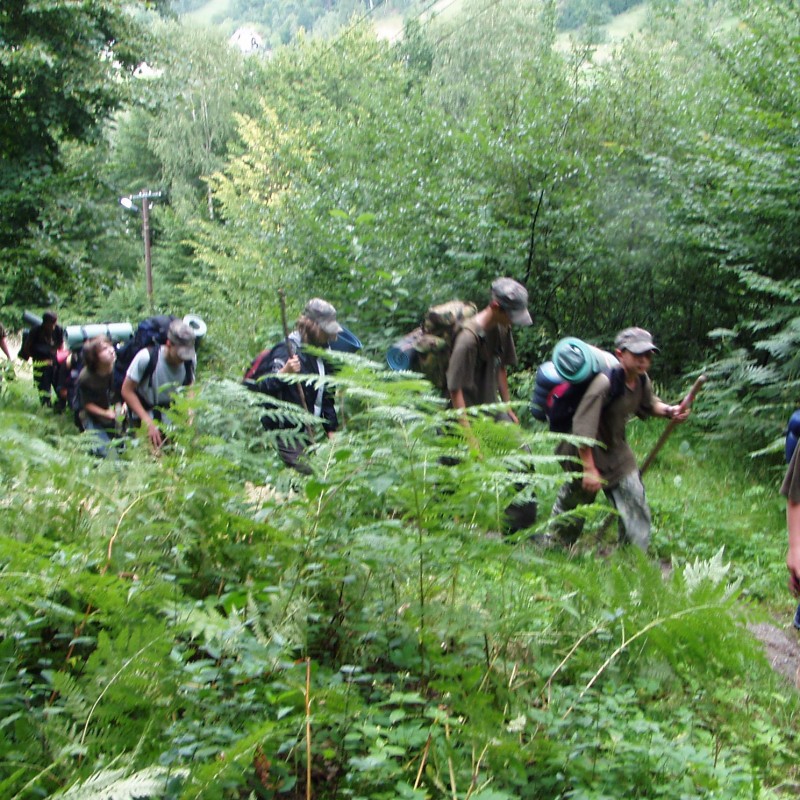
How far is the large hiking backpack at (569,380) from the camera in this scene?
18.8ft

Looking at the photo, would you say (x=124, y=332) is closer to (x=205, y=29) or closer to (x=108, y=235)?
(x=108, y=235)

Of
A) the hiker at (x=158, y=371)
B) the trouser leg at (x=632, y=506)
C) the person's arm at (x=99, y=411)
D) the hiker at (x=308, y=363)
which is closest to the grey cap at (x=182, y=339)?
the hiker at (x=158, y=371)

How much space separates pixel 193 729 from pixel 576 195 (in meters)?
10.9

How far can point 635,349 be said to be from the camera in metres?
5.57

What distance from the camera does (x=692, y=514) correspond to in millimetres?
8094

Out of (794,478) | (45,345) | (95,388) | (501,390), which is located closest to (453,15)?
(45,345)

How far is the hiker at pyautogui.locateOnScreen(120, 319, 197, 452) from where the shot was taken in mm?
6801

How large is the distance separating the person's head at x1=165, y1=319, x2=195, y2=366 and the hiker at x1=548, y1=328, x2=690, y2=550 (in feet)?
10.4

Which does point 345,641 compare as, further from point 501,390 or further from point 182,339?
point 182,339

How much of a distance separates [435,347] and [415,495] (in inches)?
137

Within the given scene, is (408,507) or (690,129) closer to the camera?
(408,507)

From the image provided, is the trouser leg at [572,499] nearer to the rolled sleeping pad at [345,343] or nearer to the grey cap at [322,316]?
the rolled sleeping pad at [345,343]

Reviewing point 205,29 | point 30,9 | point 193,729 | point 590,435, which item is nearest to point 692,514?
point 590,435

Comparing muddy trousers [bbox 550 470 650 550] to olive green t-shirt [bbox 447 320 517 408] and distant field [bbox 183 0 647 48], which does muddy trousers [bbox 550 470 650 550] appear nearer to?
olive green t-shirt [bbox 447 320 517 408]
